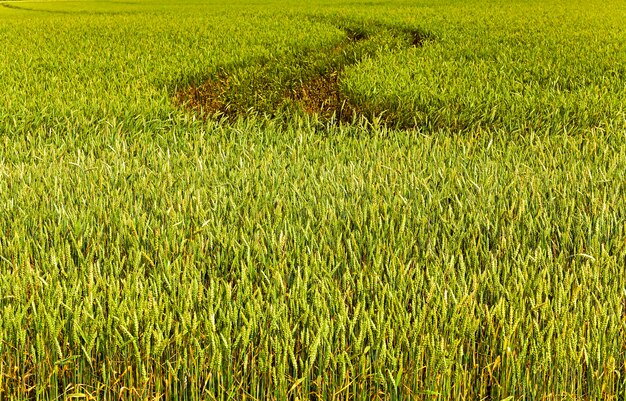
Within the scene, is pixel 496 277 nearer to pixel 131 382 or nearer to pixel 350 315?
pixel 350 315

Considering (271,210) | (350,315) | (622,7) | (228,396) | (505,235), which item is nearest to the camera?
(228,396)

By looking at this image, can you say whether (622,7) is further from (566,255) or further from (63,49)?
(566,255)

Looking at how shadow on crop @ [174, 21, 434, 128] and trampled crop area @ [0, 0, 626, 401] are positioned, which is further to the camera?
shadow on crop @ [174, 21, 434, 128]

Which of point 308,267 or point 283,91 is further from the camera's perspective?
point 283,91

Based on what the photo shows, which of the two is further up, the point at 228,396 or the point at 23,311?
the point at 23,311

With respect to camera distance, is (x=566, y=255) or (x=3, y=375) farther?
(x=566, y=255)

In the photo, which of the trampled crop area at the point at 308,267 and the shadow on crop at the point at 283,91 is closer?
A: the trampled crop area at the point at 308,267

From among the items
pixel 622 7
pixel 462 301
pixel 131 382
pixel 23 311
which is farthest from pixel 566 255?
pixel 622 7

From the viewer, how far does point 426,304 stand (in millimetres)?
1838

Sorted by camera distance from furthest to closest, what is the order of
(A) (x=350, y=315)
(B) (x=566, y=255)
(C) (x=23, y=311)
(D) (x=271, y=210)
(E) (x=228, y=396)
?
1. (D) (x=271, y=210)
2. (B) (x=566, y=255)
3. (A) (x=350, y=315)
4. (C) (x=23, y=311)
5. (E) (x=228, y=396)

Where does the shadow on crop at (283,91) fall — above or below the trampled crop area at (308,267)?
below

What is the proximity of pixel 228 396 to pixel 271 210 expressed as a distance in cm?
131

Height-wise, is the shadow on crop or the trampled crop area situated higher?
the trampled crop area

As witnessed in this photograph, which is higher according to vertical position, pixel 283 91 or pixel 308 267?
pixel 308 267
